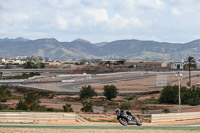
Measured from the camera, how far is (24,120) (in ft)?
105

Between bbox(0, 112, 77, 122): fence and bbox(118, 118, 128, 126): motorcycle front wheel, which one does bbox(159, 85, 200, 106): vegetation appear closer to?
bbox(118, 118, 128, 126): motorcycle front wheel

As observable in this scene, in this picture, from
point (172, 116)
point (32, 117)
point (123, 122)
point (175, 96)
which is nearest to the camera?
point (123, 122)

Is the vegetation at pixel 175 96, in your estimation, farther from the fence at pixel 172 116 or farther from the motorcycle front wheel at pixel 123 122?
the motorcycle front wheel at pixel 123 122

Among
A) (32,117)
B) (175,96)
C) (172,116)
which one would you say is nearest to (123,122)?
(172,116)

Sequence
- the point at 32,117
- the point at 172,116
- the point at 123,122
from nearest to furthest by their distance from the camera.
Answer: the point at 123,122, the point at 32,117, the point at 172,116

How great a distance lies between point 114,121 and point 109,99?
1992 inches

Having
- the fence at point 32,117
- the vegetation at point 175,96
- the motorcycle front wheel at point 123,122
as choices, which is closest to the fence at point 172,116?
the motorcycle front wheel at point 123,122

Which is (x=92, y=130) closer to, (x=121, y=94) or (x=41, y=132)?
(x=41, y=132)

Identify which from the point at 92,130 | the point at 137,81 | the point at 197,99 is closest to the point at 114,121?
the point at 92,130

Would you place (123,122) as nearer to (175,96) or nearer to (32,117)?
(32,117)

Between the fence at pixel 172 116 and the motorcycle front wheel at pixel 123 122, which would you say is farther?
the fence at pixel 172 116

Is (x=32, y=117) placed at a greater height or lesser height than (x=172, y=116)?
greater

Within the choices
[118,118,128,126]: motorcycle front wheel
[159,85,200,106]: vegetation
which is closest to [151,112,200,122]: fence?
[118,118,128,126]: motorcycle front wheel

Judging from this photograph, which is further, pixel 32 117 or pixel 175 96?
pixel 175 96
